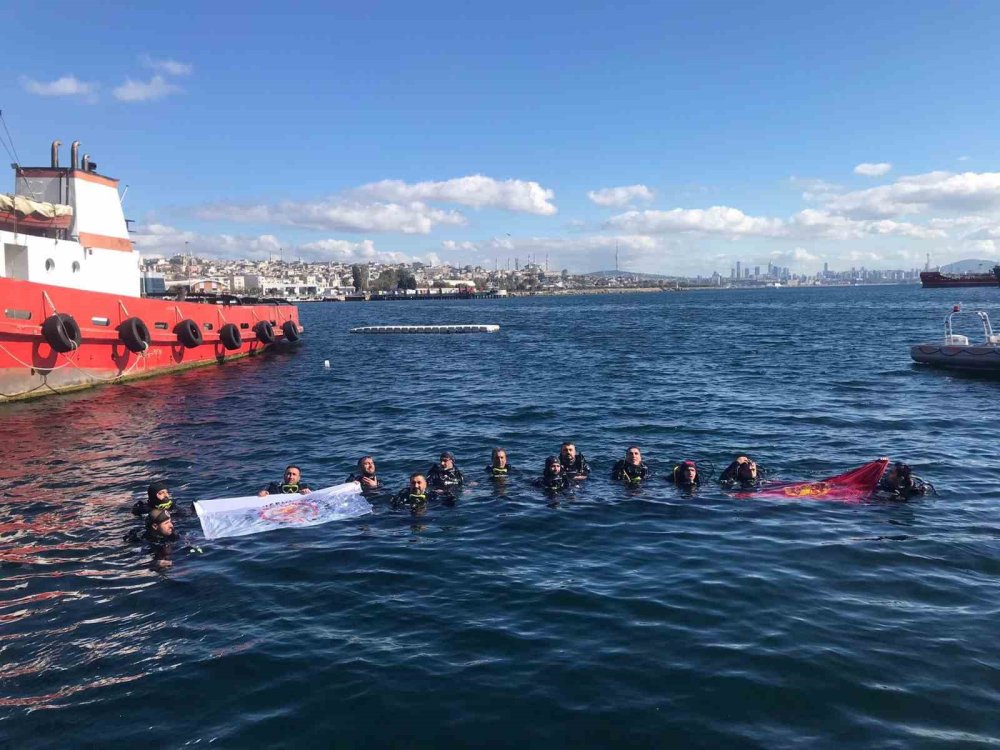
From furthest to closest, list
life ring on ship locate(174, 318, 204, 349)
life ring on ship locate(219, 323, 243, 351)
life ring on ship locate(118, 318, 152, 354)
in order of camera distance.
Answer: life ring on ship locate(219, 323, 243, 351), life ring on ship locate(174, 318, 204, 349), life ring on ship locate(118, 318, 152, 354)

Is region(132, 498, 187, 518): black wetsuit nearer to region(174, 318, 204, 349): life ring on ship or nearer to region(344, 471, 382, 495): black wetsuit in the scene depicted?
region(344, 471, 382, 495): black wetsuit

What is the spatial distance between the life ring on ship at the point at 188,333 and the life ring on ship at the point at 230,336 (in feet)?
13.1

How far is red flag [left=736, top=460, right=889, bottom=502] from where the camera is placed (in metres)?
14.8

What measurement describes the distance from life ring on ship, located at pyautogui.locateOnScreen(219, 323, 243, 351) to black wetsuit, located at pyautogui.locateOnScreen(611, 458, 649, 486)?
2921 centimetres

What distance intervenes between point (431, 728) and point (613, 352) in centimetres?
4430

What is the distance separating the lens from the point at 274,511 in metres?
13.7

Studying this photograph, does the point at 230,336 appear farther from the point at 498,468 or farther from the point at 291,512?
the point at 291,512

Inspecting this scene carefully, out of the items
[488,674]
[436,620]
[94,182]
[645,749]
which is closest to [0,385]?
[94,182]

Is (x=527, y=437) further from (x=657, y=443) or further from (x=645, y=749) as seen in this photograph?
(x=645, y=749)

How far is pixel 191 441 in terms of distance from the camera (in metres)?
21.0

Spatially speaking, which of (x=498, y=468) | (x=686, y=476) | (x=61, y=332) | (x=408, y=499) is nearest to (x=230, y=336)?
(x=61, y=332)

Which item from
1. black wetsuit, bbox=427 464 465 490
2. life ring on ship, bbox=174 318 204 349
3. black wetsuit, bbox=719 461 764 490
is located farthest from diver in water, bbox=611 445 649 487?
life ring on ship, bbox=174 318 204 349

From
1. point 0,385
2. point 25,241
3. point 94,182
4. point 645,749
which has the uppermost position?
point 94,182

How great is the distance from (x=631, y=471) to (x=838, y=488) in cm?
438
